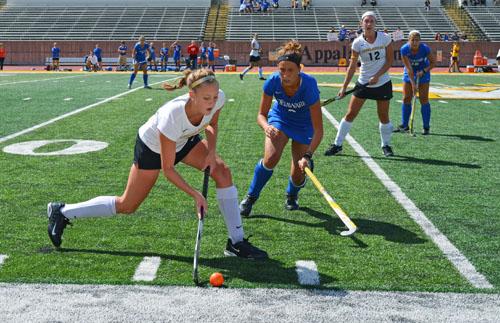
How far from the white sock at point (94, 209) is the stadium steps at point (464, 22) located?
42014 mm

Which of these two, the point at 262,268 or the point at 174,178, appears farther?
the point at 262,268

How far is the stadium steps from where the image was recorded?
144 ft

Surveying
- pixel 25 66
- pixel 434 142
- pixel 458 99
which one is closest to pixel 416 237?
pixel 434 142

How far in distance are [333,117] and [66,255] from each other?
9832mm

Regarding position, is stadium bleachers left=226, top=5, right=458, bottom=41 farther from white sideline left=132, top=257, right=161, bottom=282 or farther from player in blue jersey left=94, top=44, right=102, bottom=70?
white sideline left=132, top=257, right=161, bottom=282

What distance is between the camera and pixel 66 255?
482 centimetres

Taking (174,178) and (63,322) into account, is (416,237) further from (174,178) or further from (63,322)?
(63,322)

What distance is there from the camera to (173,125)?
4355 mm

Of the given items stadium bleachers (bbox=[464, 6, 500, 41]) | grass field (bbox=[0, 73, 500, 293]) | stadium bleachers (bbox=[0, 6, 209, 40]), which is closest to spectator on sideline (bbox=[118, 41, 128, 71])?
stadium bleachers (bbox=[0, 6, 209, 40])

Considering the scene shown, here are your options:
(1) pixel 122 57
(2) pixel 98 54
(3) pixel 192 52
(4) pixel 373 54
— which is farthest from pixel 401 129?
(2) pixel 98 54

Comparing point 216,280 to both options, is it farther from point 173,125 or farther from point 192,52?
point 192,52

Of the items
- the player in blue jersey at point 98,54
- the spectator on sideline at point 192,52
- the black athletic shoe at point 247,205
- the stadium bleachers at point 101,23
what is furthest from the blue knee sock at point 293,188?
the stadium bleachers at point 101,23

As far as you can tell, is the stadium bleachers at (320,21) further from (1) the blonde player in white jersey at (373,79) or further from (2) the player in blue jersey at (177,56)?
(1) the blonde player in white jersey at (373,79)

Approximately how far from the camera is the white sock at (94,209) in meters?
5.04
